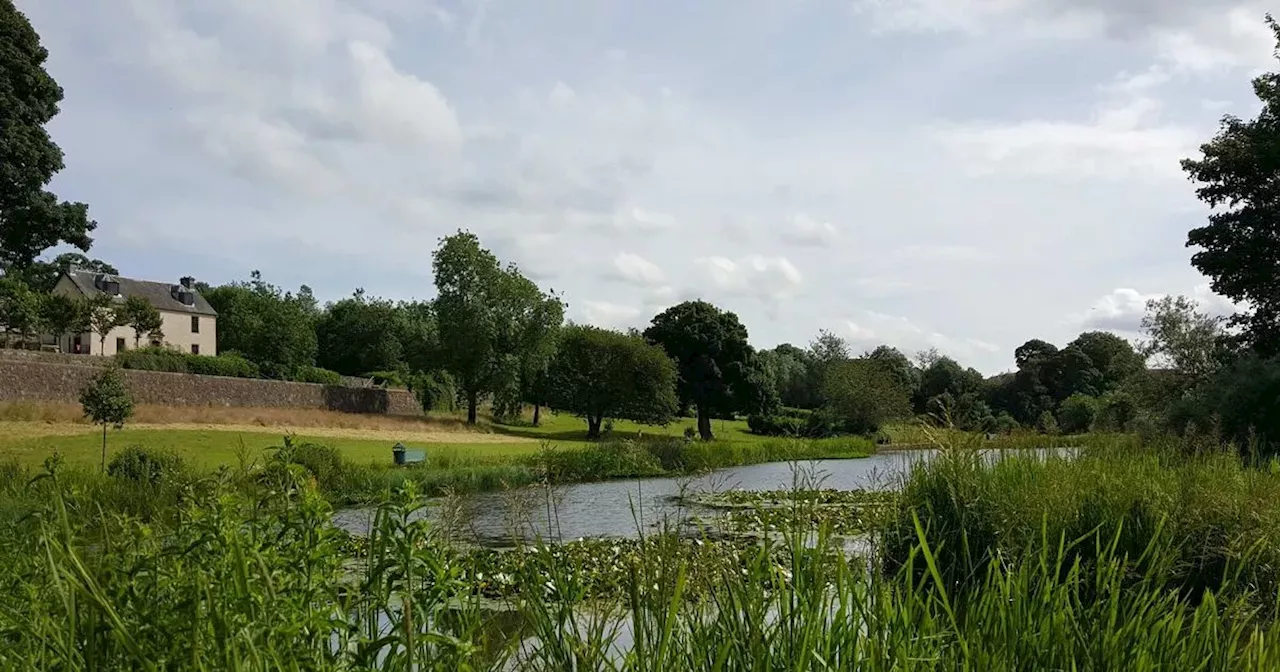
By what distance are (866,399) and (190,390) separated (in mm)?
32651

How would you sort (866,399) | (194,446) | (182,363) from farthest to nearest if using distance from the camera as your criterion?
(866,399)
(182,363)
(194,446)

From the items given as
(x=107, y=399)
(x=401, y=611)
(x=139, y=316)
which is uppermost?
(x=139, y=316)

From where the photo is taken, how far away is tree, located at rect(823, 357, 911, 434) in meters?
49.2

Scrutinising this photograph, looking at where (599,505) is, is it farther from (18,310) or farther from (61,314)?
(61,314)

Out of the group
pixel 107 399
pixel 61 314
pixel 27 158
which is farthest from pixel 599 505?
pixel 61 314

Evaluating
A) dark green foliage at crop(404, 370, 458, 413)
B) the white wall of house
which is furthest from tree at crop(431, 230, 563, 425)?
the white wall of house

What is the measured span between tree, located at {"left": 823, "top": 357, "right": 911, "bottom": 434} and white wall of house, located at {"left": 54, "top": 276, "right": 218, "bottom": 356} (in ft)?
125

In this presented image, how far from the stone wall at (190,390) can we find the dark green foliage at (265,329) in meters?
11.6

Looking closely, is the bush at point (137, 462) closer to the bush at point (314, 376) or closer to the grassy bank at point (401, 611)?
the grassy bank at point (401, 611)

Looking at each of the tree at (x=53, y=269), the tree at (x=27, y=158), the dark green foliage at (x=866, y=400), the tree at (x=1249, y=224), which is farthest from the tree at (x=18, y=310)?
the tree at (x=1249, y=224)

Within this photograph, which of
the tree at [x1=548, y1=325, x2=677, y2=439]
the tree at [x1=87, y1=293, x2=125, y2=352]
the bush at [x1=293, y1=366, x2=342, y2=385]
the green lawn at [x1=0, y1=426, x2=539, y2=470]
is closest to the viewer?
the green lawn at [x1=0, y1=426, x2=539, y2=470]

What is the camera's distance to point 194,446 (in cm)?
2472

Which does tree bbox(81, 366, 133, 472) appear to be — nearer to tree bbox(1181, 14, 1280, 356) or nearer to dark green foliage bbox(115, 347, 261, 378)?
dark green foliage bbox(115, 347, 261, 378)

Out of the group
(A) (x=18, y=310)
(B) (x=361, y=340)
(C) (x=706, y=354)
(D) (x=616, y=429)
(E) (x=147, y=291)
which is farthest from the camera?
(B) (x=361, y=340)
